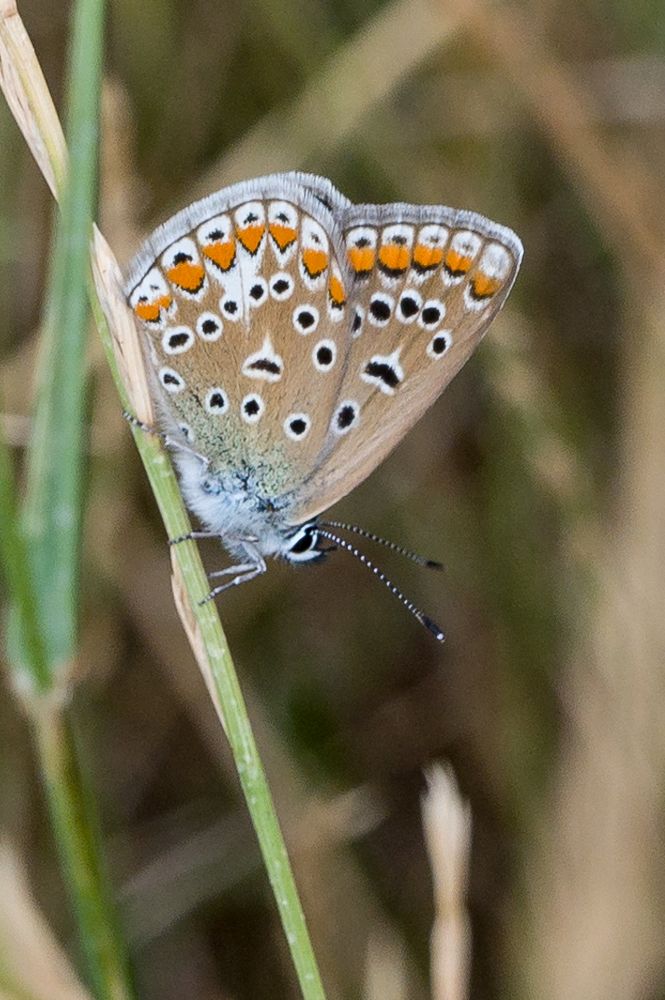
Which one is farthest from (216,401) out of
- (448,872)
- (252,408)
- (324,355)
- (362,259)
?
(448,872)

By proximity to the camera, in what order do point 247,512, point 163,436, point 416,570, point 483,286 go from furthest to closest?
1. point 416,570
2. point 247,512
3. point 483,286
4. point 163,436

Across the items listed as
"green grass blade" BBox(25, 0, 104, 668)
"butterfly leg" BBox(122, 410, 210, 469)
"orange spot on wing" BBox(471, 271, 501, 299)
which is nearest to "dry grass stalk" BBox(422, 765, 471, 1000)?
"green grass blade" BBox(25, 0, 104, 668)

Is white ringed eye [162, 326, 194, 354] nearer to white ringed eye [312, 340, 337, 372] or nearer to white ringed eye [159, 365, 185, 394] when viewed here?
white ringed eye [159, 365, 185, 394]

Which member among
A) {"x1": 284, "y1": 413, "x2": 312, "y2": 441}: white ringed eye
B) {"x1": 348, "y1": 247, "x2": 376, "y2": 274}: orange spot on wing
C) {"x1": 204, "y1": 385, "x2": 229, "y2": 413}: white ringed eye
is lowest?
{"x1": 284, "y1": 413, "x2": 312, "y2": 441}: white ringed eye

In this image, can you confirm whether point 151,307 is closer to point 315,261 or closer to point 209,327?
point 209,327

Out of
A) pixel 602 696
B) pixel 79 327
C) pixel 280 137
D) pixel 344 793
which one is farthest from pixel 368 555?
pixel 79 327

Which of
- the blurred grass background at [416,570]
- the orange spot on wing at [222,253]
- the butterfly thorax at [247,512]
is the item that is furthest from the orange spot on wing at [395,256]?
the blurred grass background at [416,570]

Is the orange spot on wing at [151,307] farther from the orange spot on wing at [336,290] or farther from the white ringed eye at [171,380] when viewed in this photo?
the orange spot on wing at [336,290]
